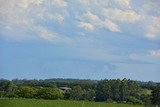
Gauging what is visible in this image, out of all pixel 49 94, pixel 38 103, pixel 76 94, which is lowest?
pixel 38 103

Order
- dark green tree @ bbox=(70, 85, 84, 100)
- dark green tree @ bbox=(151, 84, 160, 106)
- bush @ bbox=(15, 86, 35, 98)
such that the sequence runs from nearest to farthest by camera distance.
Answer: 1. bush @ bbox=(15, 86, 35, 98)
2. dark green tree @ bbox=(151, 84, 160, 106)
3. dark green tree @ bbox=(70, 85, 84, 100)

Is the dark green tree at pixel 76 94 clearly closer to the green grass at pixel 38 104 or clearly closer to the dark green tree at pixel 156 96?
the dark green tree at pixel 156 96

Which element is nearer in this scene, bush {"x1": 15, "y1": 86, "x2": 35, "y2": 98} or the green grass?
the green grass

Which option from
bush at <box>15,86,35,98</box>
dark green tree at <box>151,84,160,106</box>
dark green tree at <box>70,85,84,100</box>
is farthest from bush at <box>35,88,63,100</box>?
dark green tree at <box>151,84,160,106</box>

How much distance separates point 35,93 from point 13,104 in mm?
24057

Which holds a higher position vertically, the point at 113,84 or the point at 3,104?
the point at 113,84

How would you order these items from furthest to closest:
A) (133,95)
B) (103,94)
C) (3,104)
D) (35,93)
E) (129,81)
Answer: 1. (129,81)
2. (133,95)
3. (103,94)
4. (35,93)
5. (3,104)

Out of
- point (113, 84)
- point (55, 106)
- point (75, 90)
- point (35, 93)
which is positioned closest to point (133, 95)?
point (113, 84)

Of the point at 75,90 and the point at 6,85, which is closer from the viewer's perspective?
the point at 75,90

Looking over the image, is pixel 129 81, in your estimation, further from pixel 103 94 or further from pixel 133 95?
pixel 103 94

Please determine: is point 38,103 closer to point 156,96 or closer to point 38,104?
point 38,104

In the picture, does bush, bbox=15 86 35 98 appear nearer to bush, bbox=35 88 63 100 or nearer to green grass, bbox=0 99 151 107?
bush, bbox=35 88 63 100

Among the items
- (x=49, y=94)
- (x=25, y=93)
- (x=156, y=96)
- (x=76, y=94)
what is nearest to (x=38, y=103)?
(x=49, y=94)

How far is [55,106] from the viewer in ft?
155
